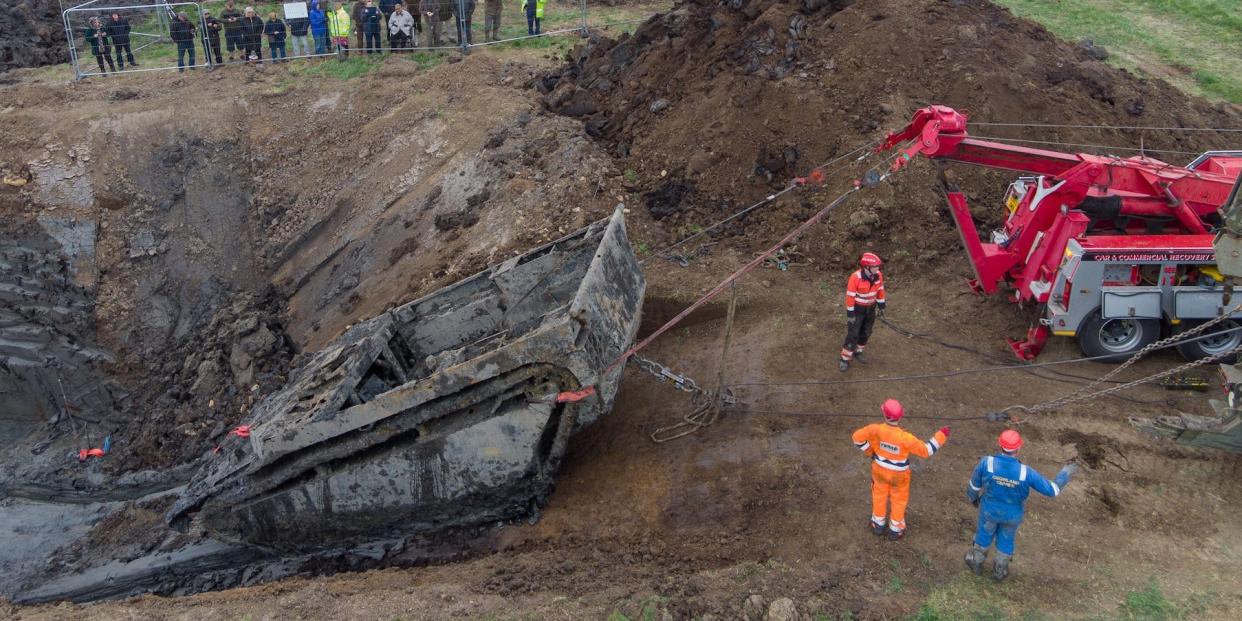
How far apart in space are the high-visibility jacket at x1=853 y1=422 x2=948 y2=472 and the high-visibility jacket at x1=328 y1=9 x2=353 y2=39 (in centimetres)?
1395

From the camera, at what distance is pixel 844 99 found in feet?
36.1

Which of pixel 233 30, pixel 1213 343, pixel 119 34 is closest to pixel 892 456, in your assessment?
pixel 1213 343

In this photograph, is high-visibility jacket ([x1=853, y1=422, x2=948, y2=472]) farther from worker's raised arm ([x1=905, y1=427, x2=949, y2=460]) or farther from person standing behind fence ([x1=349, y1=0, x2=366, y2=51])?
person standing behind fence ([x1=349, y1=0, x2=366, y2=51])

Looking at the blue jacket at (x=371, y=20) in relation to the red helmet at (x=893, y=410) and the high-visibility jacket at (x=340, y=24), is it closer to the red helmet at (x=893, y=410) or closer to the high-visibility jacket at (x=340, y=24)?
the high-visibility jacket at (x=340, y=24)

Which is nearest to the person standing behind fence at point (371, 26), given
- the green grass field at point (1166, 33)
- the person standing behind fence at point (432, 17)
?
the person standing behind fence at point (432, 17)

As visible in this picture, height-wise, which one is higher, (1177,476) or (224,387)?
(1177,476)

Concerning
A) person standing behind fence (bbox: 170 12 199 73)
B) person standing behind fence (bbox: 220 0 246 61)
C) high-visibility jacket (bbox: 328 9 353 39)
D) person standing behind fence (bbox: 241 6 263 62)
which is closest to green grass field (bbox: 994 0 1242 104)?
high-visibility jacket (bbox: 328 9 353 39)

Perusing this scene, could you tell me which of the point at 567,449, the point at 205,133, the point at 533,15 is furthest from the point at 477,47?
the point at 567,449

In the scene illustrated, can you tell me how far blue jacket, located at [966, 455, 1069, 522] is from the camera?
528cm

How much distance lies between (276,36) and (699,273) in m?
10.8

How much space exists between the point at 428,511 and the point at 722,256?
15.5ft

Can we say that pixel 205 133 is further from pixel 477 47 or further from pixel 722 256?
pixel 722 256

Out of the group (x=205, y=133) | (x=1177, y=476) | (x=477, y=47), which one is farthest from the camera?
(x=477, y=47)

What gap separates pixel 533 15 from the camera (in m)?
16.9
